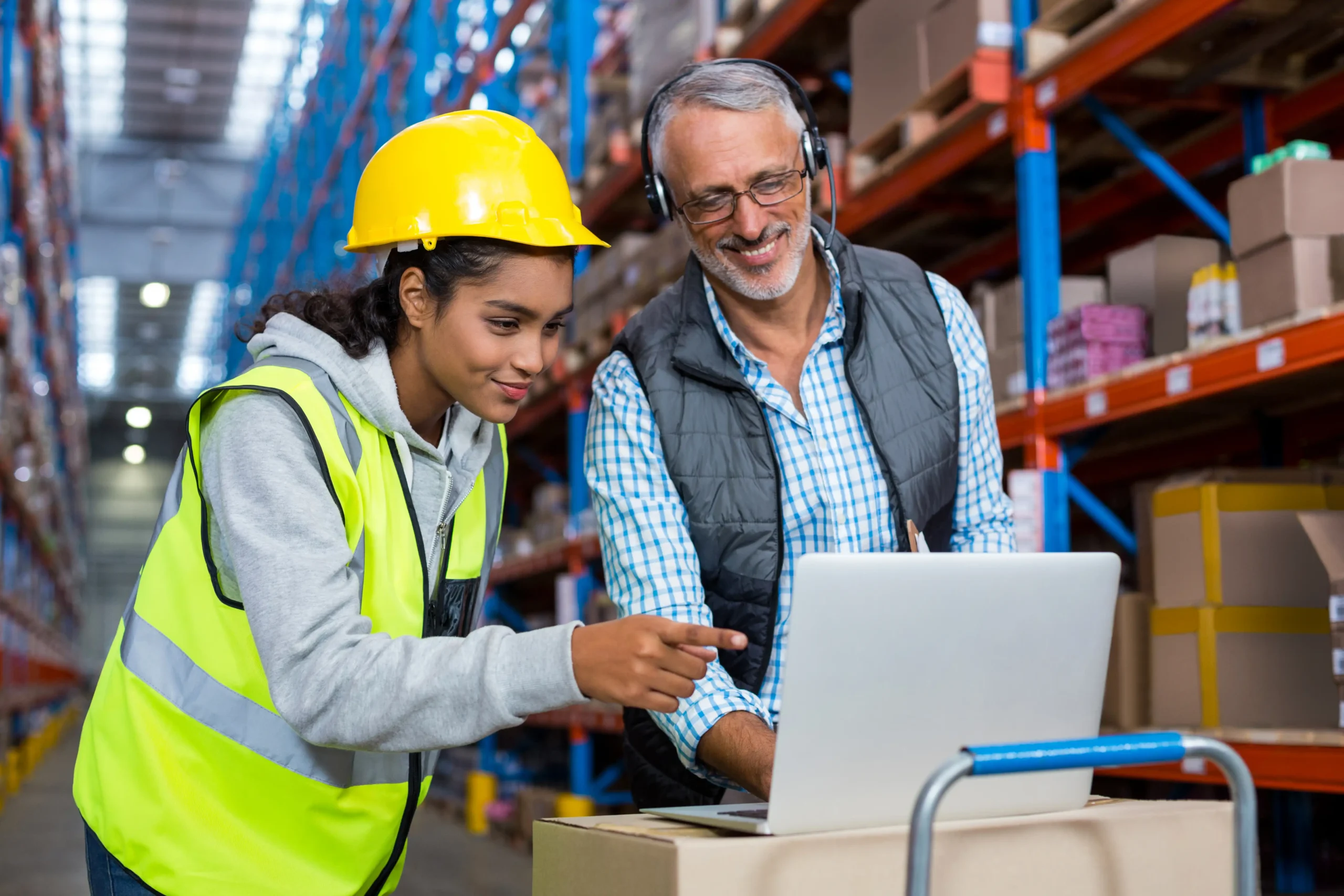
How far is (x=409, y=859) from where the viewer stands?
7.39 metres

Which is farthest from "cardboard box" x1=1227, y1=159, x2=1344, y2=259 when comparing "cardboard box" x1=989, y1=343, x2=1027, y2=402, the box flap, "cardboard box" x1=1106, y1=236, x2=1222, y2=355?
"cardboard box" x1=989, y1=343, x2=1027, y2=402

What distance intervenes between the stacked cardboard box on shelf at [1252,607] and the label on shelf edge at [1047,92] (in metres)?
1.24

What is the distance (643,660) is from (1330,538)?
2.27 metres

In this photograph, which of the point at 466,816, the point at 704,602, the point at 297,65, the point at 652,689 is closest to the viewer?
the point at 652,689

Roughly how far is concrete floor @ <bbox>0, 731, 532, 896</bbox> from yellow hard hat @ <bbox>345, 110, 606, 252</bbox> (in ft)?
12.6

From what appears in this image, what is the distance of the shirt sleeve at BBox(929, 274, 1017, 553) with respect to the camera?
2.36 m

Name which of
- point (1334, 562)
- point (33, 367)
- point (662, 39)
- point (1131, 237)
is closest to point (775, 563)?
point (1334, 562)

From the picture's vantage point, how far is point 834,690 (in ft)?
4.17

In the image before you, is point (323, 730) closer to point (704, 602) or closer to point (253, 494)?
point (253, 494)

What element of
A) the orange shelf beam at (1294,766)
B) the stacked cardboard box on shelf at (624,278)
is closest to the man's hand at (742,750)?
the orange shelf beam at (1294,766)

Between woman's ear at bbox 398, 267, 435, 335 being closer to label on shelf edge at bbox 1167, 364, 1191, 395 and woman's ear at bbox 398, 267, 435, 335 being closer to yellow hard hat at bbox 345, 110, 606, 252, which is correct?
yellow hard hat at bbox 345, 110, 606, 252

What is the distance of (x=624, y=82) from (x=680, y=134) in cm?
539

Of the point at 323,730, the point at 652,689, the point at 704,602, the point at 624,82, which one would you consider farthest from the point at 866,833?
the point at 624,82

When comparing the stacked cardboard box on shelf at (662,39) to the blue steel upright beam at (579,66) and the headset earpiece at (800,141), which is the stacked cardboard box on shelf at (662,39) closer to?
the blue steel upright beam at (579,66)
